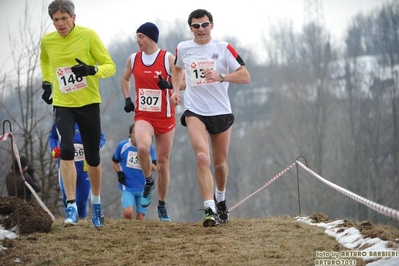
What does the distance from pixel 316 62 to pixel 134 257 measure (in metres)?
43.6

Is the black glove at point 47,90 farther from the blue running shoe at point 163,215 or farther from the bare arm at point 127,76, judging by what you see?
the blue running shoe at point 163,215

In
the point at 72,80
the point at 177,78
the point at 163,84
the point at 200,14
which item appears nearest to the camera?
the point at 72,80

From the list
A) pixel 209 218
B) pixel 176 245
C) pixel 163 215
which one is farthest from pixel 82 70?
pixel 163 215

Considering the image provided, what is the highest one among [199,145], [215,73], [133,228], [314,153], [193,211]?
[215,73]

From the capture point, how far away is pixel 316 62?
50094 mm

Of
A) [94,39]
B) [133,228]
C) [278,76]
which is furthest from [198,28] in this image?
[278,76]

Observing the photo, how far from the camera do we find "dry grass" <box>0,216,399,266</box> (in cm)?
732

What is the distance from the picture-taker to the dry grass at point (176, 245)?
24.0 ft

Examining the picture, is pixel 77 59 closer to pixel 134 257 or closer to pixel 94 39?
pixel 94 39

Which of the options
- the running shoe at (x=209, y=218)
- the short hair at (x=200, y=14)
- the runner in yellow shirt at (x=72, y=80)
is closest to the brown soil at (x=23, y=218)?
the runner in yellow shirt at (x=72, y=80)

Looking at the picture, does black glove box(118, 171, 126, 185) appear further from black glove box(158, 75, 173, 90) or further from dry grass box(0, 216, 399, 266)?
dry grass box(0, 216, 399, 266)

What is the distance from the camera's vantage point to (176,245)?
812 cm

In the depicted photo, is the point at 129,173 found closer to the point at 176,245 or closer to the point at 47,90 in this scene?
the point at 47,90

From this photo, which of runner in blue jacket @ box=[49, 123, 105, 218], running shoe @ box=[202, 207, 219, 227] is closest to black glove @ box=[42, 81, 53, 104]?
runner in blue jacket @ box=[49, 123, 105, 218]
